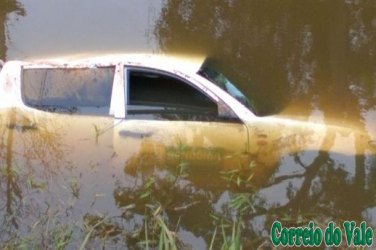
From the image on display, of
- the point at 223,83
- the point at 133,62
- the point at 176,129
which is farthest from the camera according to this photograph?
the point at 223,83

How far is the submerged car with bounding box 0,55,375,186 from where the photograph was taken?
17.8 ft

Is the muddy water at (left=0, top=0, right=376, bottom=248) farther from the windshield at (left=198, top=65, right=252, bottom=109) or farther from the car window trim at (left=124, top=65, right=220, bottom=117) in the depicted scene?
the car window trim at (left=124, top=65, right=220, bottom=117)

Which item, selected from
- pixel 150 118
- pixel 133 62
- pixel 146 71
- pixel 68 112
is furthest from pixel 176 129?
pixel 68 112

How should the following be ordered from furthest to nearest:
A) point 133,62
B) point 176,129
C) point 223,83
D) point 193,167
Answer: point 223,83
point 133,62
point 176,129
point 193,167

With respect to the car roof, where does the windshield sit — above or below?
below

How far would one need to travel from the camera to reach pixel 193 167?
Answer: 212 inches

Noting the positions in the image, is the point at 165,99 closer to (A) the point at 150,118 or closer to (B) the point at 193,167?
(A) the point at 150,118

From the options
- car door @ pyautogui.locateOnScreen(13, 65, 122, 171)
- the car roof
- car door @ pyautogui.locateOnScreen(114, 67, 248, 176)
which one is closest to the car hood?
car door @ pyautogui.locateOnScreen(114, 67, 248, 176)

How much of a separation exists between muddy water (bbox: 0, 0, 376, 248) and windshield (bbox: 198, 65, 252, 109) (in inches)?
8.8

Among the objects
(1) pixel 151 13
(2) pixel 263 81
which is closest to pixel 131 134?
(2) pixel 263 81

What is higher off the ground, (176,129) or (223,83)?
(223,83)

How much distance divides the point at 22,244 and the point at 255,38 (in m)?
4.67

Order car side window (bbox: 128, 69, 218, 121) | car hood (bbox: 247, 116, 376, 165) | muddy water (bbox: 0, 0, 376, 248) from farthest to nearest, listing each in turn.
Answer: car side window (bbox: 128, 69, 218, 121)
car hood (bbox: 247, 116, 376, 165)
muddy water (bbox: 0, 0, 376, 248)

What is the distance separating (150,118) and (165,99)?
259mm
